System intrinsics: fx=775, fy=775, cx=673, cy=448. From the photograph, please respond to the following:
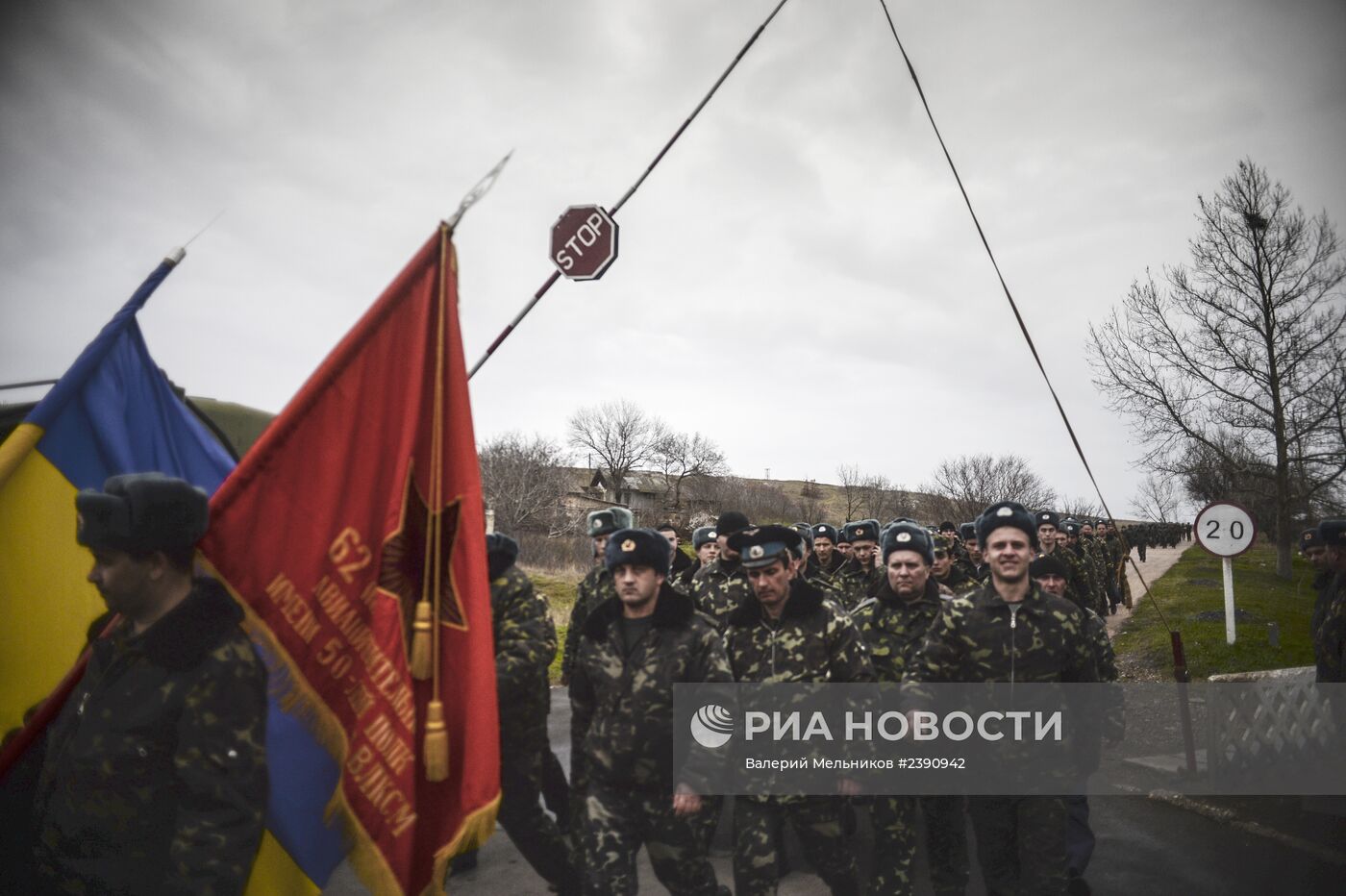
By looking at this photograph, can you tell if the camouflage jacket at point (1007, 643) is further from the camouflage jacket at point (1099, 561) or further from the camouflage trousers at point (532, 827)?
the camouflage jacket at point (1099, 561)

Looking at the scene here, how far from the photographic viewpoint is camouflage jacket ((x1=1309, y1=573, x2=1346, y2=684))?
580cm

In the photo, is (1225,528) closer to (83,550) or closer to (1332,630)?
(1332,630)

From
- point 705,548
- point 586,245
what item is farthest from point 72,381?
point 705,548

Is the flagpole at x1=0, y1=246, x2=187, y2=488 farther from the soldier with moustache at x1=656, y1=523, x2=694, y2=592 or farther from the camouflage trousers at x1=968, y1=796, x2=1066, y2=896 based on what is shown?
the soldier with moustache at x1=656, y1=523, x2=694, y2=592

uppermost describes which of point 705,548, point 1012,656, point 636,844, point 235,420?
point 235,420

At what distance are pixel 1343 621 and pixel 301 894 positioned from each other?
23.0ft

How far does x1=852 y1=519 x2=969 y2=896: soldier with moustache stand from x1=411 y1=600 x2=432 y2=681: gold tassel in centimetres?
301

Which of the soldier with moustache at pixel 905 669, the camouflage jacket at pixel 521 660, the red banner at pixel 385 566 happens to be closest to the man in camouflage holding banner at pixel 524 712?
the camouflage jacket at pixel 521 660

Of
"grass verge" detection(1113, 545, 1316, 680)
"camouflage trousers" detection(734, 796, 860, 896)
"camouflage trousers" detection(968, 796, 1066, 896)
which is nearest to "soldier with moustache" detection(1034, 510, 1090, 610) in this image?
"grass verge" detection(1113, 545, 1316, 680)

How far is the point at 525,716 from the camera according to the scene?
4.71 metres

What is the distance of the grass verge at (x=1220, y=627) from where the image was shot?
11.8 meters

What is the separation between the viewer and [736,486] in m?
86.5

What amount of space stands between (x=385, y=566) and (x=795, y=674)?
2.57m

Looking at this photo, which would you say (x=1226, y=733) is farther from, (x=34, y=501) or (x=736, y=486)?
(x=736, y=486)
